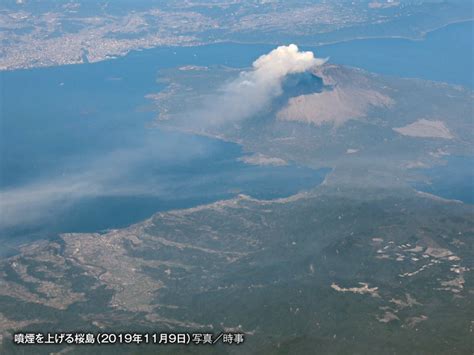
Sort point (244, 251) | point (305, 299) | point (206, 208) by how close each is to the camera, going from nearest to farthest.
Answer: point (305, 299)
point (244, 251)
point (206, 208)

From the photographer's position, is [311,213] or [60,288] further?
[311,213]

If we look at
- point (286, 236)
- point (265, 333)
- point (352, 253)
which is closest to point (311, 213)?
point (286, 236)

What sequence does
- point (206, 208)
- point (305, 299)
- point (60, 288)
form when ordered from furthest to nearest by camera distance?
point (206, 208), point (60, 288), point (305, 299)

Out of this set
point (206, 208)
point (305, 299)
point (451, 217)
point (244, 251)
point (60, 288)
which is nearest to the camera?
point (305, 299)

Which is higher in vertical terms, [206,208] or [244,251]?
[206,208]

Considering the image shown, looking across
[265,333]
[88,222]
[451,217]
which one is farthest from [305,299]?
[88,222]

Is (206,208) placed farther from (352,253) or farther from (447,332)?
(447,332)

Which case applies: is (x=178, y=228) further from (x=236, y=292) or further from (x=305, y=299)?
(x=305, y=299)

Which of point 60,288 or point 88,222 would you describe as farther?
point 88,222

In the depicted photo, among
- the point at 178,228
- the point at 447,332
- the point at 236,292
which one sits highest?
the point at 178,228
